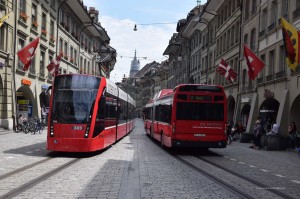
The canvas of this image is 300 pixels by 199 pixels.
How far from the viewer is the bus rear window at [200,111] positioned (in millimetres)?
17578

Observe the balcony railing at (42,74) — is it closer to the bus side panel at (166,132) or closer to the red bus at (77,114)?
the bus side panel at (166,132)

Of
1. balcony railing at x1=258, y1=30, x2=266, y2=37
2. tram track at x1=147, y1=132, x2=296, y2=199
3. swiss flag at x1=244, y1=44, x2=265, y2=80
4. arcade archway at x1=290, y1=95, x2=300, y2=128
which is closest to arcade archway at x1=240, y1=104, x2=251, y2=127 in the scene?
balcony railing at x1=258, y1=30, x2=266, y2=37

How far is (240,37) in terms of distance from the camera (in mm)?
37156

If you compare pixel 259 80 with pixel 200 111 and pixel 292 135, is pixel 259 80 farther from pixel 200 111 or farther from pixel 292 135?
pixel 200 111

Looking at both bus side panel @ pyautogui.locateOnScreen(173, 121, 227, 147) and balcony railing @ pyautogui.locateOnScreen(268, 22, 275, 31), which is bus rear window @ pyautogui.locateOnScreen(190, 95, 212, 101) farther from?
balcony railing @ pyautogui.locateOnScreen(268, 22, 275, 31)

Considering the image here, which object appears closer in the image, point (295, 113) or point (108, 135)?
point (108, 135)

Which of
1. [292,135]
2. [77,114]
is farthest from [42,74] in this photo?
[77,114]

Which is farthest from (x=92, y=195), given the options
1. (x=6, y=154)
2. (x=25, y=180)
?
(x=6, y=154)

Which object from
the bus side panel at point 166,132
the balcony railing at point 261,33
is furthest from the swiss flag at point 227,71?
the bus side panel at point 166,132

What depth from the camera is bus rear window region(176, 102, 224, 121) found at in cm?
1758

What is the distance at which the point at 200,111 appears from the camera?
17.7 meters

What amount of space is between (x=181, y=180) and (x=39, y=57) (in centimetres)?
2869

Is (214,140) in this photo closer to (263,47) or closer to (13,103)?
(263,47)

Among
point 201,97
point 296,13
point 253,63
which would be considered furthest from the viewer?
point 253,63
